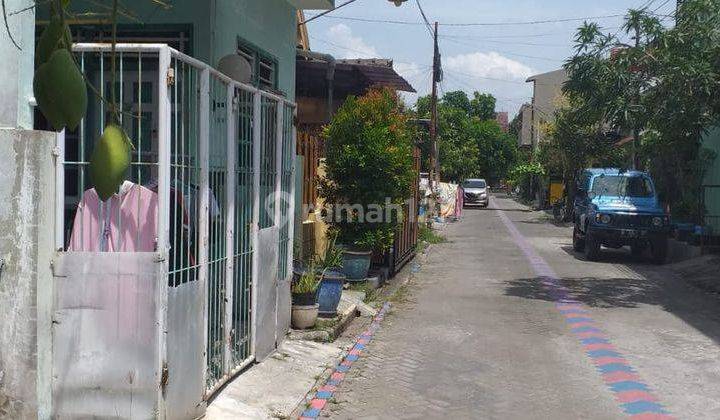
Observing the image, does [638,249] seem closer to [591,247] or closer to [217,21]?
[591,247]

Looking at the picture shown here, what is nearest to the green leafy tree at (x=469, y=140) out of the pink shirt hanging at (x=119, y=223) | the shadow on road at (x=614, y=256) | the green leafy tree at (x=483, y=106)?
the green leafy tree at (x=483, y=106)

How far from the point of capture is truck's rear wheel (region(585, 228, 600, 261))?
54.9 feet

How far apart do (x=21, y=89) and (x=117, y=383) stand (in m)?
1.82

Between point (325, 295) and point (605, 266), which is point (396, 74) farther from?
point (325, 295)

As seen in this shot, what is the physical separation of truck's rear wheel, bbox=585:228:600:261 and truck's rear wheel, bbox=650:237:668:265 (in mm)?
1188

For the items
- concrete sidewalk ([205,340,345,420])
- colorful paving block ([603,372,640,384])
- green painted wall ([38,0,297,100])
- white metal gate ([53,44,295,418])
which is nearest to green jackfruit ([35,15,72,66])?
white metal gate ([53,44,295,418])

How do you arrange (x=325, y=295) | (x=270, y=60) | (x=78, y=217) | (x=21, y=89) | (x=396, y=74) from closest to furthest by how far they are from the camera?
(x=21, y=89), (x=78, y=217), (x=325, y=295), (x=270, y=60), (x=396, y=74)

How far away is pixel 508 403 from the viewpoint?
5.98 metres

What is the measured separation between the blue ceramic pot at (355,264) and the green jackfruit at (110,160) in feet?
33.8

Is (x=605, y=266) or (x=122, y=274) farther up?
(x=122, y=274)

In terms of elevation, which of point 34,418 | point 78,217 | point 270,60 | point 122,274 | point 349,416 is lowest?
point 349,416

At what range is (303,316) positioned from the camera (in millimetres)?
7988

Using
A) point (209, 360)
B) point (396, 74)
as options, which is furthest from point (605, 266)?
point (209, 360)

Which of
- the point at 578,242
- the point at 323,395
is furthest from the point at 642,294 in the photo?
the point at 323,395
